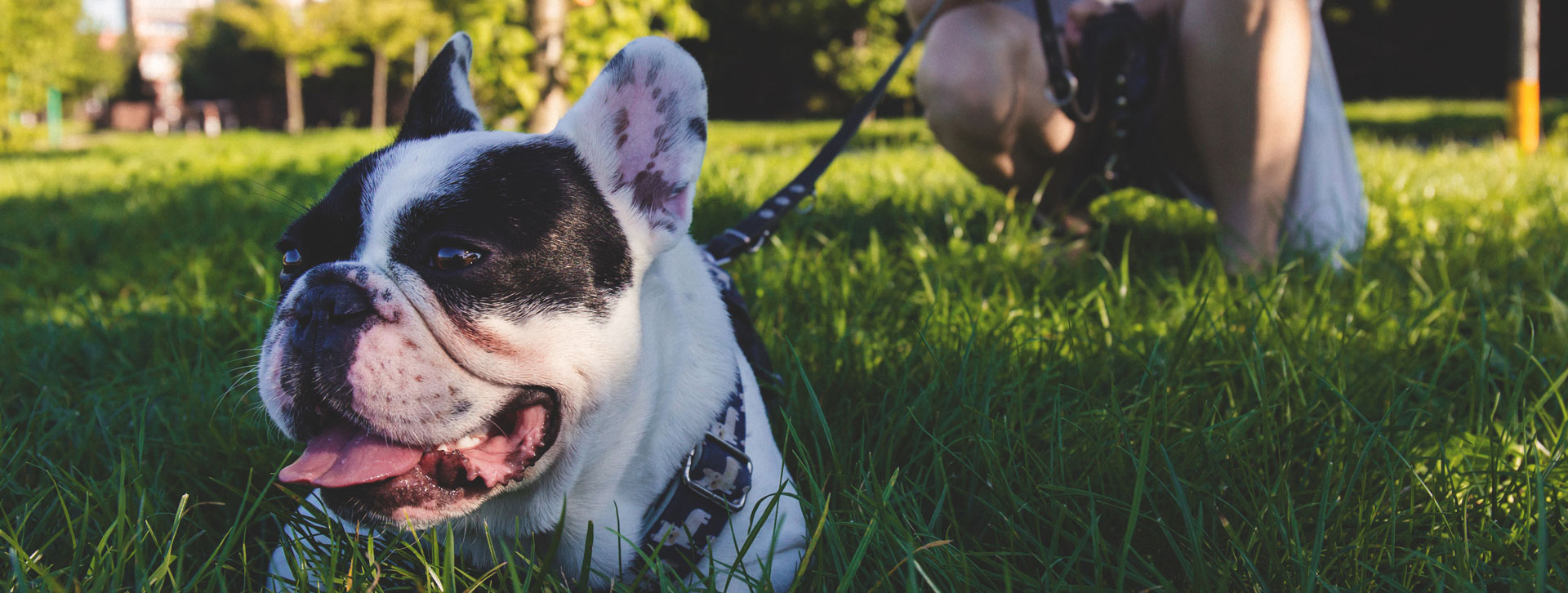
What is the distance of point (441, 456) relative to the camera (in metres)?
1.31

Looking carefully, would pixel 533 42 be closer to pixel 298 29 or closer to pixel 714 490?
pixel 714 490

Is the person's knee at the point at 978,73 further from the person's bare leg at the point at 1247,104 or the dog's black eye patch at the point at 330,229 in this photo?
the dog's black eye patch at the point at 330,229

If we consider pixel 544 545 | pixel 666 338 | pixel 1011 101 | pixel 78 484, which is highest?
pixel 1011 101

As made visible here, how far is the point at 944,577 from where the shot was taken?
1.20 m

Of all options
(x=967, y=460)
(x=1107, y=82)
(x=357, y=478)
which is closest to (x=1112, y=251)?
(x=1107, y=82)

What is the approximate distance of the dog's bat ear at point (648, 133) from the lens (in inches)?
60.6

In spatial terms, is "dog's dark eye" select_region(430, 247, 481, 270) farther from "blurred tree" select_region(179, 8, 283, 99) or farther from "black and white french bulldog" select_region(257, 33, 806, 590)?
"blurred tree" select_region(179, 8, 283, 99)

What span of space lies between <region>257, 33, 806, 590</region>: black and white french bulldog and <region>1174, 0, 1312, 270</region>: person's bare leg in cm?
182

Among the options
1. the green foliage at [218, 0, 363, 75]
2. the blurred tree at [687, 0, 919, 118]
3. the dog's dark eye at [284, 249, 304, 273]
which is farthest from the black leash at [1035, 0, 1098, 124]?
the green foliage at [218, 0, 363, 75]

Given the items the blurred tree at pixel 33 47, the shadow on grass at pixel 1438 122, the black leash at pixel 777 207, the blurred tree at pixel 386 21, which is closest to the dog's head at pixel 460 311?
the black leash at pixel 777 207

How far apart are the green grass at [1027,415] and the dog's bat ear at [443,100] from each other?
409mm

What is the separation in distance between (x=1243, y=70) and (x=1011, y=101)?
650 mm

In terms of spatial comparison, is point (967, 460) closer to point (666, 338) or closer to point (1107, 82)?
point (666, 338)

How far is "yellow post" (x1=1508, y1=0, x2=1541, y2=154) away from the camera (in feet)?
25.8
